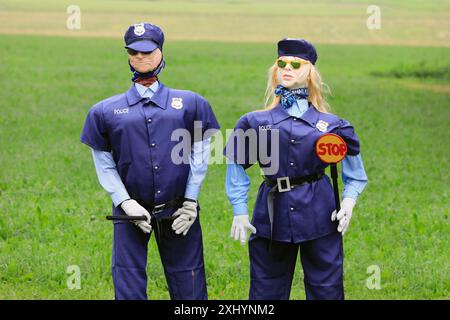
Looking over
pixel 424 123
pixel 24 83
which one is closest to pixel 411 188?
pixel 424 123

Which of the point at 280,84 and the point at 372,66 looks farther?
the point at 372,66

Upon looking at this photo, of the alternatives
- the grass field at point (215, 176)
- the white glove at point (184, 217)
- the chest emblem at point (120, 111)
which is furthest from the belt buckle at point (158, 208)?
the grass field at point (215, 176)

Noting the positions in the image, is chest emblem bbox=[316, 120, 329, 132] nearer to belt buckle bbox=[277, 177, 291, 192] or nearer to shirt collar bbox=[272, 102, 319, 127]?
shirt collar bbox=[272, 102, 319, 127]

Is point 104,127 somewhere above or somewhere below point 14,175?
above

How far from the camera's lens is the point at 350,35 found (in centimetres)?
4934

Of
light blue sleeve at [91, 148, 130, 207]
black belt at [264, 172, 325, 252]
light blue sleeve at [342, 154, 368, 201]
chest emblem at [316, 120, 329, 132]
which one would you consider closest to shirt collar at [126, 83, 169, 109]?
light blue sleeve at [91, 148, 130, 207]

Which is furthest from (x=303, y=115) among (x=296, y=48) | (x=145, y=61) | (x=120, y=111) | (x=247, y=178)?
(x=120, y=111)

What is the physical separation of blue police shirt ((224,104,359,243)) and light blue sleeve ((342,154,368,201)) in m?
0.08

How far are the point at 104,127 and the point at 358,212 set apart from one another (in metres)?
5.94

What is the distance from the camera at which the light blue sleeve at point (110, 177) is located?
6.43m

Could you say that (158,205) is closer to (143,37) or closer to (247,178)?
(247,178)

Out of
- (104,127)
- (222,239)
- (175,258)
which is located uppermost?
(104,127)
